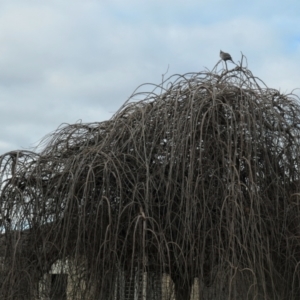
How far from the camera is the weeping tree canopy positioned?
446cm

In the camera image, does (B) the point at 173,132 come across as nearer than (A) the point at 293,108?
Yes

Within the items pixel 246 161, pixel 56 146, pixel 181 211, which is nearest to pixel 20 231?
pixel 56 146

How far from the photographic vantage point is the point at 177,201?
4.77 m

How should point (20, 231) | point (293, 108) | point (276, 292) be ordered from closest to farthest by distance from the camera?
point (276, 292) → point (20, 231) → point (293, 108)

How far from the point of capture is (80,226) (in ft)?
15.1

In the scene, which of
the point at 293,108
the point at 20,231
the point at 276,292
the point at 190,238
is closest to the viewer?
the point at 190,238

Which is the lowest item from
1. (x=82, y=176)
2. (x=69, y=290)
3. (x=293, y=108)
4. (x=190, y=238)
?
(x=69, y=290)

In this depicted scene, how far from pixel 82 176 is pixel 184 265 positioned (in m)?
1.11

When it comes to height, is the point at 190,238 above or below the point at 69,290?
above

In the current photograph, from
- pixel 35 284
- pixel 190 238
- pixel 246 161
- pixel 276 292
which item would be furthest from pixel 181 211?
pixel 35 284

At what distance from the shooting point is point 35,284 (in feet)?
16.2

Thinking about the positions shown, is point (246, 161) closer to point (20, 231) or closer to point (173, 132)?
point (173, 132)

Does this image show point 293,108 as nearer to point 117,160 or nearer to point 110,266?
point 117,160

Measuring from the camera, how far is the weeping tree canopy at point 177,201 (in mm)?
4457
